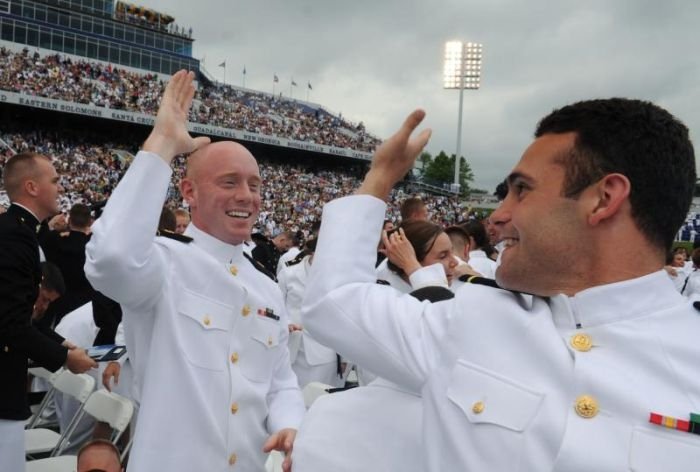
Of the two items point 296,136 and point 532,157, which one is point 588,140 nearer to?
point 532,157

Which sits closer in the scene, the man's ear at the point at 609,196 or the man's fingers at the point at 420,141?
the man's ear at the point at 609,196

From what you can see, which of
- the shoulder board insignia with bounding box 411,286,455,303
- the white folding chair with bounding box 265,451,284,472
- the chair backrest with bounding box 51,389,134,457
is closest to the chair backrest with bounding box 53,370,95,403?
the chair backrest with bounding box 51,389,134,457

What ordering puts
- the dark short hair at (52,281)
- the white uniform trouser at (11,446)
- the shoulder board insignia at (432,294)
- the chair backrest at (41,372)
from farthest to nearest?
the dark short hair at (52,281)
the chair backrest at (41,372)
the white uniform trouser at (11,446)
the shoulder board insignia at (432,294)

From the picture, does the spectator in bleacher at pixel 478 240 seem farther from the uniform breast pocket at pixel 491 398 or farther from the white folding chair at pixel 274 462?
the uniform breast pocket at pixel 491 398

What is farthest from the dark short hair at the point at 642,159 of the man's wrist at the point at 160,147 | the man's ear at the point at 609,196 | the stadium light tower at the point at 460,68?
the stadium light tower at the point at 460,68

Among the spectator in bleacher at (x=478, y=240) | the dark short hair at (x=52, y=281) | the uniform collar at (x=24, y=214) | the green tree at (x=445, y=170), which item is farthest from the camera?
the green tree at (x=445, y=170)

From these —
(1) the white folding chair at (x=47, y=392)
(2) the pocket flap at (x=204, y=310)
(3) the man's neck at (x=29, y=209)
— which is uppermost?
(3) the man's neck at (x=29, y=209)

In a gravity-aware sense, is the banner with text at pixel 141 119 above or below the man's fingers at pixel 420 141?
above

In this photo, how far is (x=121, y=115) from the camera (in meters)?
38.6

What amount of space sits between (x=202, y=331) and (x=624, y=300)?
161 centimetres

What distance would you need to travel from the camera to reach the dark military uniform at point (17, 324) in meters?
3.04

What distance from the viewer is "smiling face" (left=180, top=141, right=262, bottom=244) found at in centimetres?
250

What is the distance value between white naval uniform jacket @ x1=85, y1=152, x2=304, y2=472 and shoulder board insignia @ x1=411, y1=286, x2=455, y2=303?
88 centimetres

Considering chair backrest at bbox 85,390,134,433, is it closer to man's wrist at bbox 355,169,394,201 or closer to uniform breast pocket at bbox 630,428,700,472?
man's wrist at bbox 355,169,394,201
